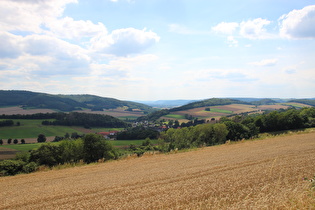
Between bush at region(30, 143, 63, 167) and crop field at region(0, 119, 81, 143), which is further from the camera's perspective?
crop field at region(0, 119, 81, 143)

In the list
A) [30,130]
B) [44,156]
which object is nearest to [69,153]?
[44,156]

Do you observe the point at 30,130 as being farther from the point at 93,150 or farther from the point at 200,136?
the point at 200,136

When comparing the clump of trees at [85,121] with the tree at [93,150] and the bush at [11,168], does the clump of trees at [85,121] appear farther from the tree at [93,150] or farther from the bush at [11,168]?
the bush at [11,168]

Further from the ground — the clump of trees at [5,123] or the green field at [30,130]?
the clump of trees at [5,123]

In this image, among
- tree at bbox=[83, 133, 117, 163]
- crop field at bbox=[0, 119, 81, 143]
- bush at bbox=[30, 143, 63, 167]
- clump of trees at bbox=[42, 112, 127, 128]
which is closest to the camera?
bush at bbox=[30, 143, 63, 167]

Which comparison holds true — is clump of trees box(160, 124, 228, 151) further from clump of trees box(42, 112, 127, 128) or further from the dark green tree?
clump of trees box(42, 112, 127, 128)

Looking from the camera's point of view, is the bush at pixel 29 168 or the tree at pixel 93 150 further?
the tree at pixel 93 150

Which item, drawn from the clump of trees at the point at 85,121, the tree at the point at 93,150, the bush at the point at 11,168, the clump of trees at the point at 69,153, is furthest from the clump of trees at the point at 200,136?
the clump of trees at the point at 85,121

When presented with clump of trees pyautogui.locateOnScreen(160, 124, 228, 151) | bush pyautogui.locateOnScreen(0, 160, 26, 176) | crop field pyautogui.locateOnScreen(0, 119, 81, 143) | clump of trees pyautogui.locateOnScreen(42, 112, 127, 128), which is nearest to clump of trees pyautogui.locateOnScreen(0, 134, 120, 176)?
bush pyautogui.locateOnScreen(0, 160, 26, 176)

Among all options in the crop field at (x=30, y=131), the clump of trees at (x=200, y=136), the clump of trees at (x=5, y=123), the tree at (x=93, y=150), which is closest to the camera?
the tree at (x=93, y=150)

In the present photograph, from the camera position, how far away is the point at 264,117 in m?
76.2

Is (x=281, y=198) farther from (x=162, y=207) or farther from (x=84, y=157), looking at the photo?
(x=84, y=157)

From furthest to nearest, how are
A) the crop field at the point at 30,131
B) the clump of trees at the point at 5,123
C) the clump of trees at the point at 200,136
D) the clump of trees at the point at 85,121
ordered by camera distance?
the clump of trees at the point at 85,121
the clump of trees at the point at 5,123
the crop field at the point at 30,131
the clump of trees at the point at 200,136

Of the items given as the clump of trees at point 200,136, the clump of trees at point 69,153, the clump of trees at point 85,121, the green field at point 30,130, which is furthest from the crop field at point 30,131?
the clump of trees at point 200,136
